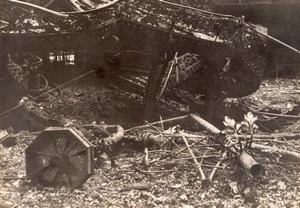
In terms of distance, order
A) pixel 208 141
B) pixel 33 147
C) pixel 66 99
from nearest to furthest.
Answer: pixel 33 147 → pixel 208 141 → pixel 66 99

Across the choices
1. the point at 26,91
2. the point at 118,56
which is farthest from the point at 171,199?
the point at 118,56

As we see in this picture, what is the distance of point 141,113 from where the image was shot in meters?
11.4

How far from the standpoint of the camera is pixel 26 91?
40.0 ft

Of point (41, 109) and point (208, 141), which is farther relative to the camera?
point (41, 109)

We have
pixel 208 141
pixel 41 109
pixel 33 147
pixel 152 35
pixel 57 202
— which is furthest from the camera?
pixel 41 109

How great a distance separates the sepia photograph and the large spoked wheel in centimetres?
2

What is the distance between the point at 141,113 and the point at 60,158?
4.67m

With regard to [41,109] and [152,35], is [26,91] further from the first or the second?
[152,35]

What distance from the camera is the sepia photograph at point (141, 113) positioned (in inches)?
275

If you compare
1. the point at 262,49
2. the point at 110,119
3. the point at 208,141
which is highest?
the point at 262,49

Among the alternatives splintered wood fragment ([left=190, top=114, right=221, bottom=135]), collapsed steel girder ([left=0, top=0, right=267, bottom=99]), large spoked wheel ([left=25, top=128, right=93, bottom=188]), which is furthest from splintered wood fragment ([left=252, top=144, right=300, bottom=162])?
large spoked wheel ([left=25, top=128, right=93, bottom=188])

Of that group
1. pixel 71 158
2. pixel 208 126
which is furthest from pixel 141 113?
pixel 71 158

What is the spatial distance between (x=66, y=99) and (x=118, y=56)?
3260 millimetres

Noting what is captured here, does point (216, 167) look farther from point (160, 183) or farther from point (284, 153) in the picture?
point (284, 153)
